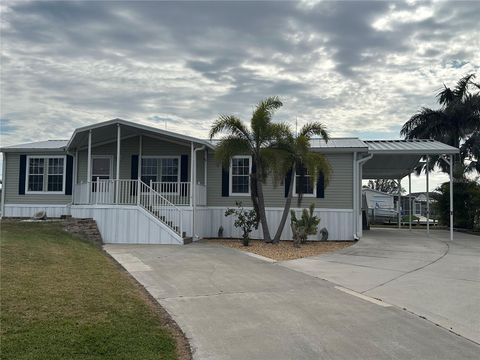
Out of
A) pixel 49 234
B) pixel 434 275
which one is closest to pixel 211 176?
pixel 49 234

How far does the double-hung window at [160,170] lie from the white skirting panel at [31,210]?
3.78m

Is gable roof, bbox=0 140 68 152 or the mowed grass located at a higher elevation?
gable roof, bbox=0 140 68 152

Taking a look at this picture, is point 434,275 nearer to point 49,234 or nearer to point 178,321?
point 178,321

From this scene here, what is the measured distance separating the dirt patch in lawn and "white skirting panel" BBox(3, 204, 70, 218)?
6.68m

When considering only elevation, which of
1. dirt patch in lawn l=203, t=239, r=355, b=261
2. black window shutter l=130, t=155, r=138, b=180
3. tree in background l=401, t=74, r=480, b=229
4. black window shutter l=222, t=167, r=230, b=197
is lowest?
dirt patch in lawn l=203, t=239, r=355, b=261

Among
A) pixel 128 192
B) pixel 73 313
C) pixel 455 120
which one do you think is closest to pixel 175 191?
pixel 128 192

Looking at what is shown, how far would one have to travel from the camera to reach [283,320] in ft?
20.2

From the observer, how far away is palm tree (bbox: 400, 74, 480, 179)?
26.7m

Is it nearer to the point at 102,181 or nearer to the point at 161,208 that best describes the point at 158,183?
the point at 161,208

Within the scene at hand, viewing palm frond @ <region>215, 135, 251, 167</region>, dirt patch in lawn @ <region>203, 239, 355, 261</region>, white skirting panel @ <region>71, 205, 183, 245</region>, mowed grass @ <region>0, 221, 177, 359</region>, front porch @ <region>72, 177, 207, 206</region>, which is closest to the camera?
mowed grass @ <region>0, 221, 177, 359</region>

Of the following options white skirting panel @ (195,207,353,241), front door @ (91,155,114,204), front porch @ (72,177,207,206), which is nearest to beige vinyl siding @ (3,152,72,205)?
front porch @ (72,177,207,206)

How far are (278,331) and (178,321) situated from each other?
1357 millimetres

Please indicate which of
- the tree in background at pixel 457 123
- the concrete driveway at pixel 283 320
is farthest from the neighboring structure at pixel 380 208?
the concrete driveway at pixel 283 320

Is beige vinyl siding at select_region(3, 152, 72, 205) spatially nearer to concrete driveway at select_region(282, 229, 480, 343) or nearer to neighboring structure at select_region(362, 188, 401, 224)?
concrete driveway at select_region(282, 229, 480, 343)
